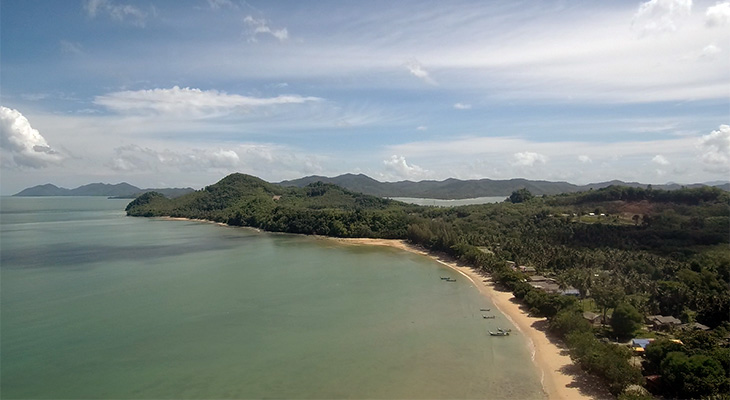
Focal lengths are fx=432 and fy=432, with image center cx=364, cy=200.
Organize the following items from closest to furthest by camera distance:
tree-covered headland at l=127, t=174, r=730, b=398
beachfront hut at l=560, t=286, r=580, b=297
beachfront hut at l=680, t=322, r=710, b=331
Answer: tree-covered headland at l=127, t=174, r=730, b=398 < beachfront hut at l=680, t=322, r=710, b=331 < beachfront hut at l=560, t=286, r=580, b=297

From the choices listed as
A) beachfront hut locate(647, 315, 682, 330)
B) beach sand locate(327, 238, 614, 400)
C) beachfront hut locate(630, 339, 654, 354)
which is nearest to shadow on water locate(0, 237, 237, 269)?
beach sand locate(327, 238, 614, 400)

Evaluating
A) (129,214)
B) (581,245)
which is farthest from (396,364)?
(129,214)

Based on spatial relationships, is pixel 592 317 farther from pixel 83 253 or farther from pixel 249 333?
pixel 83 253

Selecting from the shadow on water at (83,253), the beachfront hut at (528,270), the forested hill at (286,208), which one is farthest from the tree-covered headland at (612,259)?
the shadow on water at (83,253)

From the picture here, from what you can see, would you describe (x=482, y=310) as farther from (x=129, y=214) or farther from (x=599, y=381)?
(x=129, y=214)

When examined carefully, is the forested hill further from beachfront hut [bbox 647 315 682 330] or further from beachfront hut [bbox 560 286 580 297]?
beachfront hut [bbox 647 315 682 330]

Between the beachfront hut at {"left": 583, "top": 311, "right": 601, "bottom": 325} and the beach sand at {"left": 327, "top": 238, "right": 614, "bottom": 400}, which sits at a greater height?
the beachfront hut at {"left": 583, "top": 311, "right": 601, "bottom": 325}

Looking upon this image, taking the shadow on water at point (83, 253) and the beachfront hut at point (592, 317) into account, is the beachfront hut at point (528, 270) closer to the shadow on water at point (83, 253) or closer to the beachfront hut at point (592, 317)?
the beachfront hut at point (592, 317)

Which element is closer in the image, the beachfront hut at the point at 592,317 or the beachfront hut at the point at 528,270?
the beachfront hut at the point at 592,317
